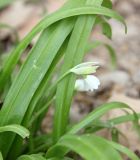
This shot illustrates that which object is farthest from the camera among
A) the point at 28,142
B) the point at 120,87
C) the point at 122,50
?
the point at 122,50

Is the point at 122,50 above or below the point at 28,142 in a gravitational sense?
above

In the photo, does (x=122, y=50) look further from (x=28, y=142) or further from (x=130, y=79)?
(x=28, y=142)

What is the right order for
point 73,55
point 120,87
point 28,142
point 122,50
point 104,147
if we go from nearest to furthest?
point 104,147 < point 73,55 < point 28,142 < point 120,87 < point 122,50

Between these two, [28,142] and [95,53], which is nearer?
[28,142]

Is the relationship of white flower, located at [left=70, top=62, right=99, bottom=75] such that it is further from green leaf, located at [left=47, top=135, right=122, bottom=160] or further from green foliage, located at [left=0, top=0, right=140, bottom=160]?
green leaf, located at [left=47, top=135, right=122, bottom=160]

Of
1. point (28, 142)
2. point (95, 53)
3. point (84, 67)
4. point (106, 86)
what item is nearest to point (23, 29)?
point (95, 53)

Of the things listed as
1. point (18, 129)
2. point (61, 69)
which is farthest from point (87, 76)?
point (18, 129)
